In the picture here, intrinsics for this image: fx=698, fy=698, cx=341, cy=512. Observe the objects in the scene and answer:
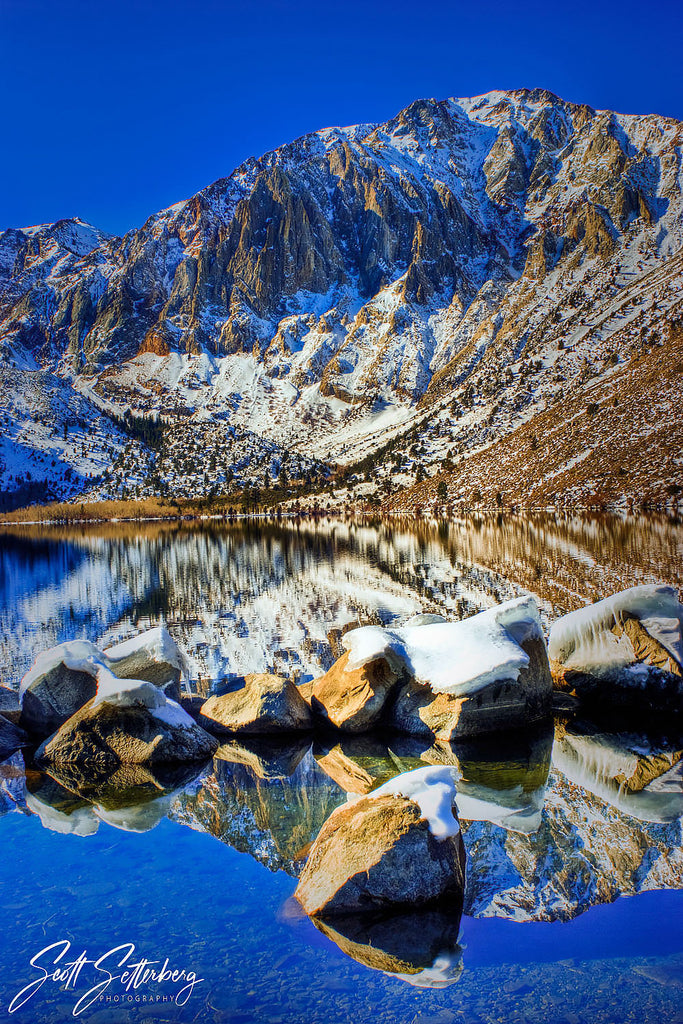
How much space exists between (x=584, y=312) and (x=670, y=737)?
7592 inches

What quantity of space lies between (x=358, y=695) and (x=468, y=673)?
8.96 feet

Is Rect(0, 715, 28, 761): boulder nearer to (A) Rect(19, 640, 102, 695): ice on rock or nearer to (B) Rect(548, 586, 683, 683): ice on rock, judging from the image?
(A) Rect(19, 640, 102, 695): ice on rock

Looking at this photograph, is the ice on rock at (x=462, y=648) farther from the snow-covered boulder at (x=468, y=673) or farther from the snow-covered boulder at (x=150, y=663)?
the snow-covered boulder at (x=150, y=663)

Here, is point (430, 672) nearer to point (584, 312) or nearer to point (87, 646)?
point (87, 646)

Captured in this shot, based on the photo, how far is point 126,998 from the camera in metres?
7.31

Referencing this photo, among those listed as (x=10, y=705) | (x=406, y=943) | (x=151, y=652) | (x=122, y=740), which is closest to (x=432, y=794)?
(x=406, y=943)

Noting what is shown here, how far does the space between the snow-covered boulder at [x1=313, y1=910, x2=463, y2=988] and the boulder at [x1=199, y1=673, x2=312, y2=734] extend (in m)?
8.01

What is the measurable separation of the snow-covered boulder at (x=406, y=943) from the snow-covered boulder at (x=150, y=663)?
10323mm

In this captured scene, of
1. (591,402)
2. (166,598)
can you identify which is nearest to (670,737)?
(166,598)

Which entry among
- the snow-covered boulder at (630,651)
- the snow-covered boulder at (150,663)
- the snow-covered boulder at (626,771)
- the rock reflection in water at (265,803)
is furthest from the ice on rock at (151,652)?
the snow-covered boulder at (630,651)

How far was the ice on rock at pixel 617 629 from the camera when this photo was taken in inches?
691

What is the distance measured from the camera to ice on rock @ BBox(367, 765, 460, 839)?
923 cm

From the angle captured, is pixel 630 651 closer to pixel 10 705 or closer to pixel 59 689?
pixel 59 689

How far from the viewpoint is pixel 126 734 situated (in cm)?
1485
